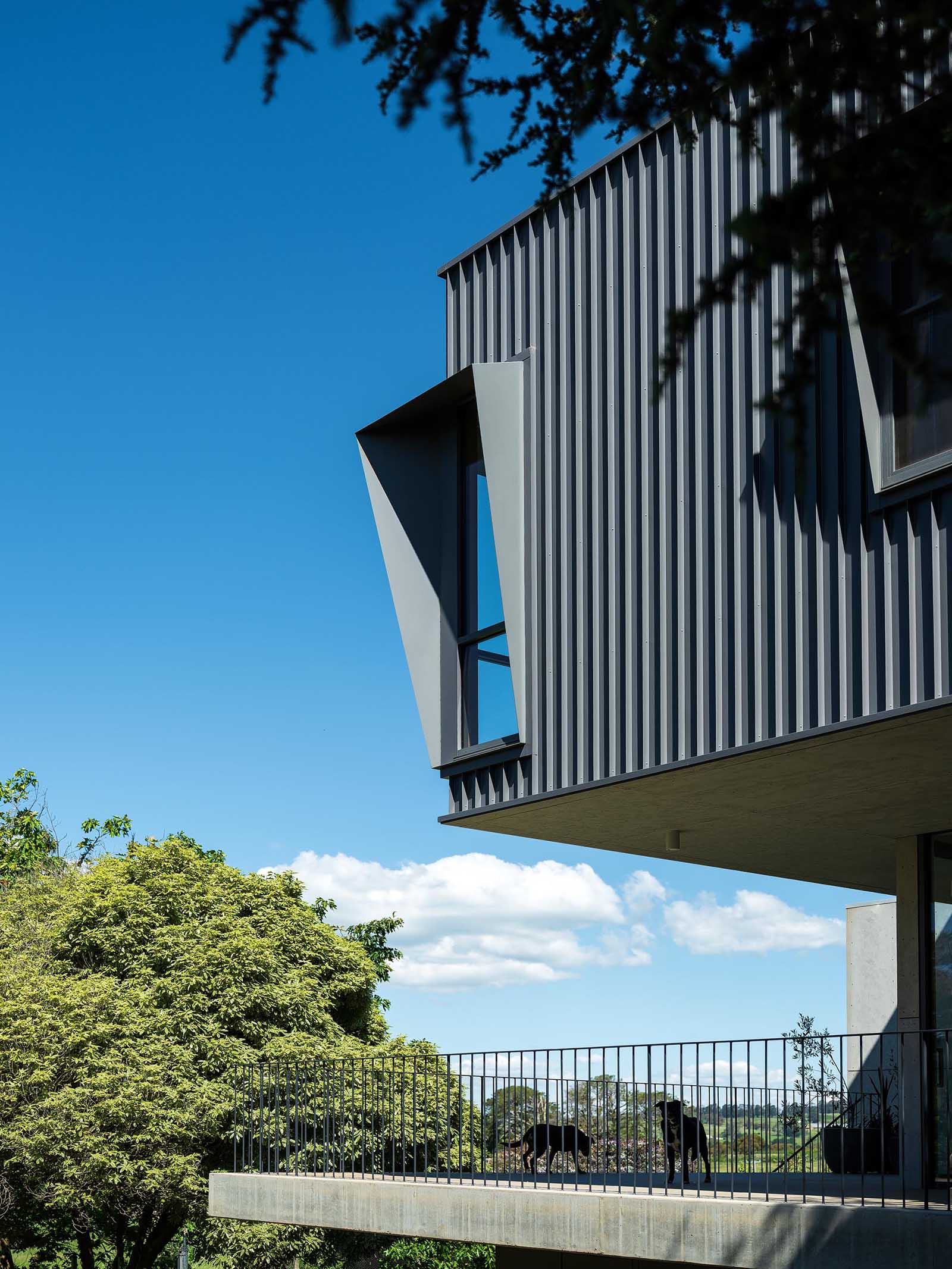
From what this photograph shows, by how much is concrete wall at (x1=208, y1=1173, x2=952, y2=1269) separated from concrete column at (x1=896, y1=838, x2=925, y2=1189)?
253cm

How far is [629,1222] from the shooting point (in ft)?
32.4

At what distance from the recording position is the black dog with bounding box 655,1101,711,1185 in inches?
412

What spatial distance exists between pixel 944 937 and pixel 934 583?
459cm

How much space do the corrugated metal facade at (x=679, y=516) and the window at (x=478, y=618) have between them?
447mm

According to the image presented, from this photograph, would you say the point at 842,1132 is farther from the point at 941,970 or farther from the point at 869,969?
the point at 869,969

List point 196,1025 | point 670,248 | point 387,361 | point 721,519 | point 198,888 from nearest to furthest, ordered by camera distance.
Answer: point 721,519 → point 670,248 → point 387,361 → point 196,1025 → point 198,888

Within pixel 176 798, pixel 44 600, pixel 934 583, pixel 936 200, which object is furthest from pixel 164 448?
pixel 936 200

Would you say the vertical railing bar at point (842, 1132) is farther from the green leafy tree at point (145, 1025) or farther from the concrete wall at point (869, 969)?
the green leafy tree at point (145, 1025)

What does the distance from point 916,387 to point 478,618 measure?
15.9 feet

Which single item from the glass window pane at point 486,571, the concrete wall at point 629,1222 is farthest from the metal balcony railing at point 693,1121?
the glass window pane at point 486,571

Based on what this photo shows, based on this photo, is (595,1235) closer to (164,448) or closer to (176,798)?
(164,448)

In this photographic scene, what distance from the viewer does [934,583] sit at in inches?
332

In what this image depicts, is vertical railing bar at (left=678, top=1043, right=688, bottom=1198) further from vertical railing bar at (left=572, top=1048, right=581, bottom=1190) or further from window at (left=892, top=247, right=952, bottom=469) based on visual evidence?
window at (left=892, top=247, right=952, bottom=469)

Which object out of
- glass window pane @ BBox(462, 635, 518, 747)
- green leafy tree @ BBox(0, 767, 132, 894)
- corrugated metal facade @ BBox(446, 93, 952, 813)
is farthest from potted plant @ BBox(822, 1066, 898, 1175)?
green leafy tree @ BBox(0, 767, 132, 894)
